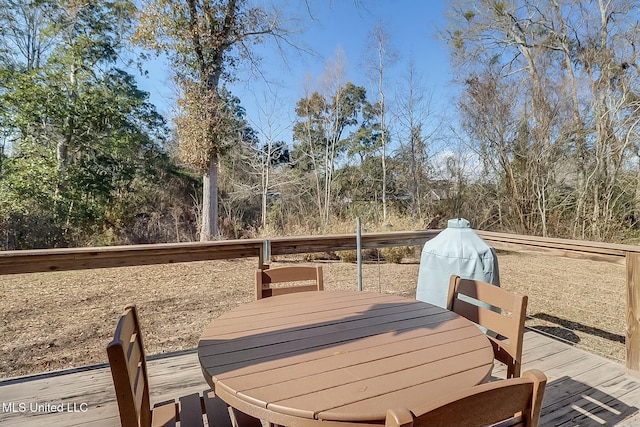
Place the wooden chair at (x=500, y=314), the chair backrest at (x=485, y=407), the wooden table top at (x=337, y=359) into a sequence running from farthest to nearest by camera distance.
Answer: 1. the wooden chair at (x=500, y=314)
2. the wooden table top at (x=337, y=359)
3. the chair backrest at (x=485, y=407)

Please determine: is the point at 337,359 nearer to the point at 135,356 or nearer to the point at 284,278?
the point at 135,356

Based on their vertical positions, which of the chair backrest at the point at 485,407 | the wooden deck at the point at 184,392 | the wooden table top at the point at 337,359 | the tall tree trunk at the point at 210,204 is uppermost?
the tall tree trunk at the point at 210,204

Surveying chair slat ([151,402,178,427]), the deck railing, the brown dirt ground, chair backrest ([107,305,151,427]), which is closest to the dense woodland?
the brown dirt ground

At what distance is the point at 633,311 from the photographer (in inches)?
81.7

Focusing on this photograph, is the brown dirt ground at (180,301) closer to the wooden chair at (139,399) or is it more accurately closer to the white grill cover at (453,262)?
the white grill cover at (453,262)

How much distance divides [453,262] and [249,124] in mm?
7977

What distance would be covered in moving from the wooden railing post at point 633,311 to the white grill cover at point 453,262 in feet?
2.43

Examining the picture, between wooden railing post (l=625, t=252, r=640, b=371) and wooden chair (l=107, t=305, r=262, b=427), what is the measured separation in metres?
2.32

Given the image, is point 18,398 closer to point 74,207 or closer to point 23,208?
point 23,208

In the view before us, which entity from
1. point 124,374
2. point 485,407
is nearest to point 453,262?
point 485,407

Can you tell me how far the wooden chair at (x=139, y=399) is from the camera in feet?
2.65

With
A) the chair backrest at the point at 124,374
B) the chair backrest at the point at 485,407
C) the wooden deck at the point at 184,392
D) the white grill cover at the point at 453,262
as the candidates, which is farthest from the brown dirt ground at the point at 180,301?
the chair backrest at the point at 485,407

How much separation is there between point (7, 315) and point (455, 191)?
8170 millimetres

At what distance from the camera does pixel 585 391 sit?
184 cm
